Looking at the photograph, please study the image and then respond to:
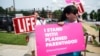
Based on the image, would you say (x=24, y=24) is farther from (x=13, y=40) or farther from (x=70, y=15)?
(x=13, y=40)

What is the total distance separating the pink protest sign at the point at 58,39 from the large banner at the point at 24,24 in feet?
12.1

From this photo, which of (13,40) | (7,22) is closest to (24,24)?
(13,40)

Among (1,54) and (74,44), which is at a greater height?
(74,44)

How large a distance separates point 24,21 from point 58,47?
396 cm

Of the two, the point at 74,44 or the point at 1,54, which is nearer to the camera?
the point at 74,44

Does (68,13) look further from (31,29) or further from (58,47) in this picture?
(31,29)

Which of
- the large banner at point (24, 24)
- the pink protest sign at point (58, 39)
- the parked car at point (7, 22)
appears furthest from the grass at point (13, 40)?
the pink protest sign at point (58, 39)

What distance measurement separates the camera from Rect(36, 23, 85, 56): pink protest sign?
4164 mm

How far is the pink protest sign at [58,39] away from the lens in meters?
4.16

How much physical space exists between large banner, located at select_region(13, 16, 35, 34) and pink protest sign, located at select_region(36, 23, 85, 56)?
3683mm

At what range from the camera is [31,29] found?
8.04 metres

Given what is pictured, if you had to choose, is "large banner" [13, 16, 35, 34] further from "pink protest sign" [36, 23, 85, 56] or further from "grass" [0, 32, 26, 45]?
"grass" [0, 32, 26, 45]

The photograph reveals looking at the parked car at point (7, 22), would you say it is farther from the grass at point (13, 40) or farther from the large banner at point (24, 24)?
the large banner at point (24, 24)

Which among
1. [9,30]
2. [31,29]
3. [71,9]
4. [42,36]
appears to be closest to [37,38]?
[42,36]
